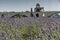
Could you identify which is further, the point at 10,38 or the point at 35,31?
the point at 35,31

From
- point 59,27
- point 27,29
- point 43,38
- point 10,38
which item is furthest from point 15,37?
point 59,27

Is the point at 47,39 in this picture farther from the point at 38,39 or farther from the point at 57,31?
the point at 57,31

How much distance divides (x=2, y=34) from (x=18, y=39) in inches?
8.2

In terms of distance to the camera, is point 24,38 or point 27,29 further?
point 27,29

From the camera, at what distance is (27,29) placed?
4.14 meters

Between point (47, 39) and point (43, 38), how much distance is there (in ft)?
0.36

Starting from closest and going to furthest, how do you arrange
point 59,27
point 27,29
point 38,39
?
point 38,39 < point 27,29 < point 59,27

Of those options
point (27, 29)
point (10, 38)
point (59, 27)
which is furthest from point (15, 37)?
point (59, 27)

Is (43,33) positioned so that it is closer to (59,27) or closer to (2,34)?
(2,34)

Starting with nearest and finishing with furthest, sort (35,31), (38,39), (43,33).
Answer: (38,39) → (43,33) → (35,31)

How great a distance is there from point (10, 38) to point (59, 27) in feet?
4.46

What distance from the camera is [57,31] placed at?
4.10m

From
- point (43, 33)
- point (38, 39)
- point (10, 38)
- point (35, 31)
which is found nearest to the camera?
point (38, 39)

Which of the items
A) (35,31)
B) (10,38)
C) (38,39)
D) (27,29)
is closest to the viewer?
(38,39)
